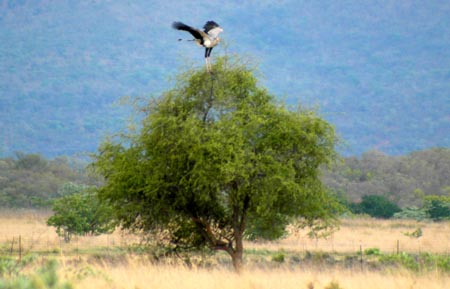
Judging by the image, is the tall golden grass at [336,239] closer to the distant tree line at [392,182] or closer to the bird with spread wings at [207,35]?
the bird with spread wings at [207,35]

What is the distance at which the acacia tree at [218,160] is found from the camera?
21281mm

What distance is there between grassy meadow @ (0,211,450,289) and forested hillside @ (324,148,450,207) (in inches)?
1504

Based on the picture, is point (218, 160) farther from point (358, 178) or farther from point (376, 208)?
point (358, 178)

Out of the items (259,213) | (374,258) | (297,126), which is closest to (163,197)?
(259,213)

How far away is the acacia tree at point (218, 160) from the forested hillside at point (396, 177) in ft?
236

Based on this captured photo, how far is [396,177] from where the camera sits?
109062 millimetres

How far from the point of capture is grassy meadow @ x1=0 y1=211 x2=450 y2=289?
47.3 ft

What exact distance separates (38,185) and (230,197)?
76.3 m

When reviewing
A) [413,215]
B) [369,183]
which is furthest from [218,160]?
[369,183]

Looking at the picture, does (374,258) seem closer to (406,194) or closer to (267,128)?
(267,128)

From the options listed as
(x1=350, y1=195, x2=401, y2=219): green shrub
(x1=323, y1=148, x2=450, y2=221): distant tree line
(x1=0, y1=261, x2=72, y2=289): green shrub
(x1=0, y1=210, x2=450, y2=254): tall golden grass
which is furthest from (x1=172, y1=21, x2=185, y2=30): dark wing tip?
(x1=350, y1=195, x2=401, y2=219): green shrub

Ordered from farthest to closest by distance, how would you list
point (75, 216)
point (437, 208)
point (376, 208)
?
point (376, 208), point (437, 208), point (75, 216)

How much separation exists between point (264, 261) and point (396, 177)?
80745 mm

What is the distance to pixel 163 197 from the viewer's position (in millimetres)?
21891
